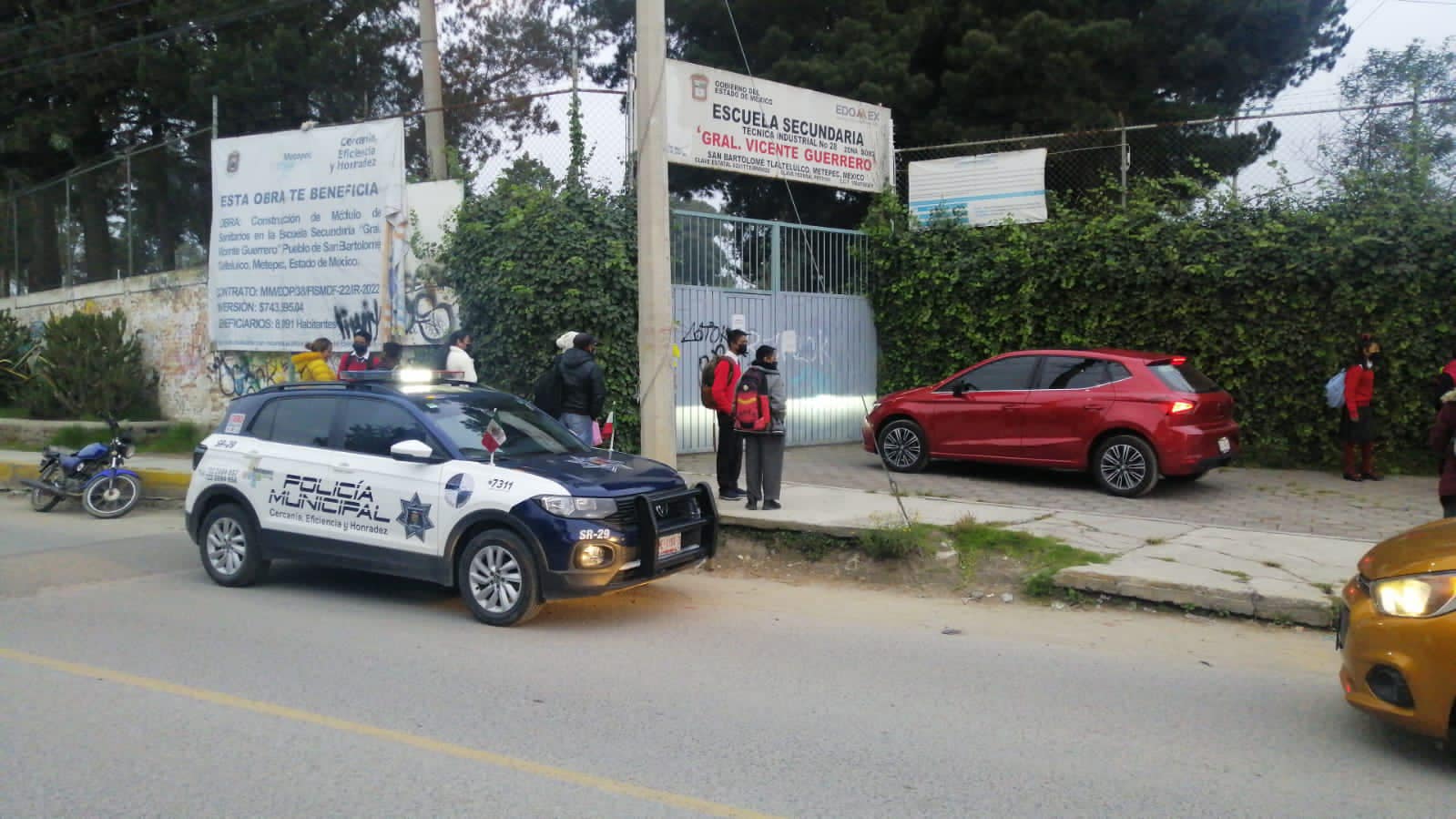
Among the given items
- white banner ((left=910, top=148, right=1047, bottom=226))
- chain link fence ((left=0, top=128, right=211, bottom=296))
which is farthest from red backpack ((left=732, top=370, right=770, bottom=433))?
chain link fence ((left=0, top=128, right=211, bottom=296))

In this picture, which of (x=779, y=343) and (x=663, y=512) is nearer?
(x=663, y=512)

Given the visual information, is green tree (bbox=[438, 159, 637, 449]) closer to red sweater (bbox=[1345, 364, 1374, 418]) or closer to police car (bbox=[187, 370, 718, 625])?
police car (bbox=[187, 370, 718, 625])

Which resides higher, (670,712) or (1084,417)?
(1084,417)

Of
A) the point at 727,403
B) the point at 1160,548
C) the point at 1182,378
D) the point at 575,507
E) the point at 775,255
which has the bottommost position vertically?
the point at 1160,548

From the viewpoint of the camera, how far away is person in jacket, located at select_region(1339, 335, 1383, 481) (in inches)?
476

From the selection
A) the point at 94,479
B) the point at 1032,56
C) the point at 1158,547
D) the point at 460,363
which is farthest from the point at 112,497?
the point at 1032,56

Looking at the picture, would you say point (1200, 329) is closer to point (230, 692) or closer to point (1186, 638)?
point (1186, 638)

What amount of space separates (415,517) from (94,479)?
22.1ft

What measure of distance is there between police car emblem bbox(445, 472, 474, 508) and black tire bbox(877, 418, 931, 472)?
22.0 ft

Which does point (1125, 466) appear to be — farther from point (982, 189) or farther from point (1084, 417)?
point (982, 189)

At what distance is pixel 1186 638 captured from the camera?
283 inches

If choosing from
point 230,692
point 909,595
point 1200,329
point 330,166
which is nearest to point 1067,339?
point 1200,329

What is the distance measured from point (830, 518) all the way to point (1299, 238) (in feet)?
24.4

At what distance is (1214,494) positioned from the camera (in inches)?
466
